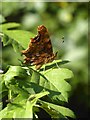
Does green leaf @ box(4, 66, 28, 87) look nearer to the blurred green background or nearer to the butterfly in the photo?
the butterfly

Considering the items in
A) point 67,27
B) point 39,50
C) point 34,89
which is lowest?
point 34,89

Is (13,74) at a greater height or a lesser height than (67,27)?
lesser

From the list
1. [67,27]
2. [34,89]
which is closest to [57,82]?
[34,89]

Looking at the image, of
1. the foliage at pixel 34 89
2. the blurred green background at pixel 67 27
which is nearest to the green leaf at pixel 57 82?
the foliage at pixel 34 89

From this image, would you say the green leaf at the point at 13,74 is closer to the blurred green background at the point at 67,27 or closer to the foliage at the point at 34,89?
the foliage at the point at 34,89

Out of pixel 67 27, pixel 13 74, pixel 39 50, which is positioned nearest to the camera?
pixel 13 74

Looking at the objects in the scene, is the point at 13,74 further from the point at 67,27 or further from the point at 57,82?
the point at 67,27

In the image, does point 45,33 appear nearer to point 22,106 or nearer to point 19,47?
point 19,47

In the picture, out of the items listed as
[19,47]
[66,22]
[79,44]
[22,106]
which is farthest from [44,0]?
[22,106]
